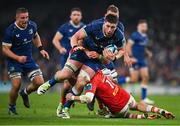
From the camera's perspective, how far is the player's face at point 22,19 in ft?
54.0

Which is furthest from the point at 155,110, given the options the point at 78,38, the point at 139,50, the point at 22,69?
the point at 139,50

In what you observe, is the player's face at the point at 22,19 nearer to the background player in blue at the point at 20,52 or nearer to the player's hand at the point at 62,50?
the background player in blue at the point at 20,52

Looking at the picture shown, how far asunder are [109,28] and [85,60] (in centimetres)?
112

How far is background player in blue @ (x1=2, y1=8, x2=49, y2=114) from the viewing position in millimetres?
16484

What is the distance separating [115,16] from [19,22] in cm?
293

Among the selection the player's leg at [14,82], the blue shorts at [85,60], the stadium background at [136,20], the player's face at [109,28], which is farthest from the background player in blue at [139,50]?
the player's face at [109,28]

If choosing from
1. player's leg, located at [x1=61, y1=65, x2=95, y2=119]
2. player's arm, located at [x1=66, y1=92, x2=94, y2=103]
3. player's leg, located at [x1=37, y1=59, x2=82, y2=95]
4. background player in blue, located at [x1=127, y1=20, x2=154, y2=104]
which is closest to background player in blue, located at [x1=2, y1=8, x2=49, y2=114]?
player's leg, located at [x1=37, y1=59, x2=82, y2=95]

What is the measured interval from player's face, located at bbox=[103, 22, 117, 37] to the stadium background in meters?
19.5

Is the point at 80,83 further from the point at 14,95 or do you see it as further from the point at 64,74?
the point at 14,95

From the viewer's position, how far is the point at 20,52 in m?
16.9

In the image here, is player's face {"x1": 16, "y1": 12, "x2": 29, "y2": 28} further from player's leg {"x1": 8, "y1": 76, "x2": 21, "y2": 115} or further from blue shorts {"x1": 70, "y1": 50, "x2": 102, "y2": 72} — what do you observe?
blue shorts {"x1": 70, "y1": 50, "x2": 102, "y2": 72}

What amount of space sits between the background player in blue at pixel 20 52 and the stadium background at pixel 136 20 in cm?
1726
